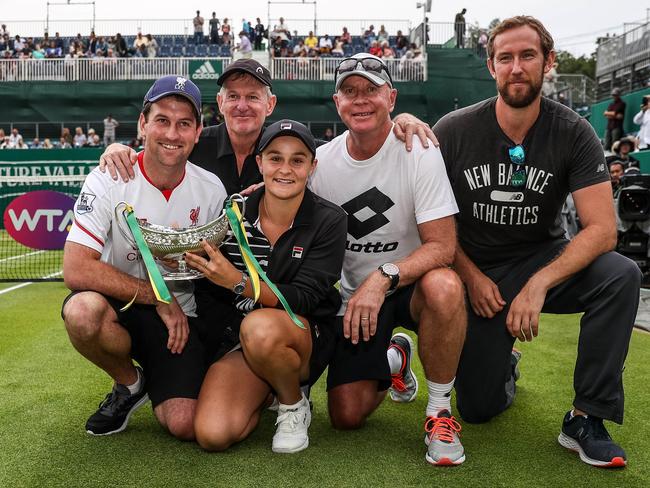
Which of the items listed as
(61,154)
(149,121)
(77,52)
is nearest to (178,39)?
(77,52)

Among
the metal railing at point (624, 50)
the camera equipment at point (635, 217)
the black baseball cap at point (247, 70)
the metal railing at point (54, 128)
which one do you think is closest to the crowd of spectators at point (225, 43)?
the metal railing at point (54, 128)

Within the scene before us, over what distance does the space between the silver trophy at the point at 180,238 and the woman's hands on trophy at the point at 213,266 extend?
45mm

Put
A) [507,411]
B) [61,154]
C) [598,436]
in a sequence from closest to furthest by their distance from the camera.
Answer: [598,436]
[507,411]
[61,154]

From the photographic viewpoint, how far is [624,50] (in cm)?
2253

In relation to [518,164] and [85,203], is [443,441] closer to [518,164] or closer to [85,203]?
[518,164]

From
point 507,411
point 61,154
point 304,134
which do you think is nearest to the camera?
point 304,134

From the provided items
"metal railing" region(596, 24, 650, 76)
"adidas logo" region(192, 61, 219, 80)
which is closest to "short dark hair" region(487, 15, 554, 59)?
"metal railing" region(596, 24, 650, 76)

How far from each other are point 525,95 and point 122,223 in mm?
2228

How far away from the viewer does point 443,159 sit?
414 centimetres

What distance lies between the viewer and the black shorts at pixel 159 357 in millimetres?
3867

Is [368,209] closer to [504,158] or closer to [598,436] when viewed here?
[504,158]

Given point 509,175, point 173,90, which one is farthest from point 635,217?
point 173,90

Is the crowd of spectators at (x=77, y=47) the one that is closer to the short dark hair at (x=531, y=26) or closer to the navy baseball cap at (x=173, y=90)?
the navy baseball cap at (x=173, y=90)

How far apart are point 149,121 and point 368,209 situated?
128 cm
